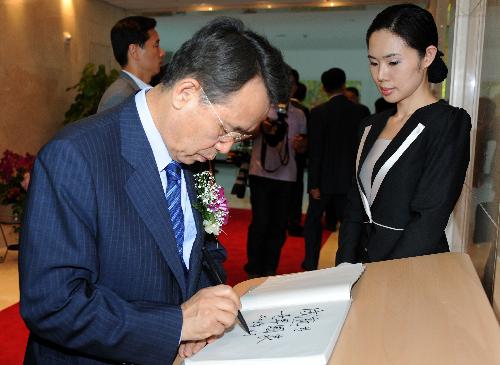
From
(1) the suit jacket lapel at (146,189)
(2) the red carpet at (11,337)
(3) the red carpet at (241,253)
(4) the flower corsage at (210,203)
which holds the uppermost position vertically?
(1) the suit jacket lapel at (146,189)

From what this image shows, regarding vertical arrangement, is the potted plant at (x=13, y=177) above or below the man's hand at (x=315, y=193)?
above

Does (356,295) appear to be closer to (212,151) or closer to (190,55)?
(212,151)

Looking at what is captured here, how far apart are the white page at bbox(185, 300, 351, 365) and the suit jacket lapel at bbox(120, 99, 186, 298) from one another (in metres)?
0.23

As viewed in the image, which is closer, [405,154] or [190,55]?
[190,55]

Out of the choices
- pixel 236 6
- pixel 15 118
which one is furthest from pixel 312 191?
pixel 236 6

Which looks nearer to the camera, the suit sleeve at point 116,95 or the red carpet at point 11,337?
the suit sleeve at point 116,95

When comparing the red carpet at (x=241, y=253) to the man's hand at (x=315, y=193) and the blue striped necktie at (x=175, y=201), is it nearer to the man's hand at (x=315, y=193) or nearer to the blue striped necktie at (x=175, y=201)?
the man's hand at (x=315, y=193)

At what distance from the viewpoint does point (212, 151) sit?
54.1 inches

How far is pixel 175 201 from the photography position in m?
1.42

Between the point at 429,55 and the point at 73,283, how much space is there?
1.47 meters

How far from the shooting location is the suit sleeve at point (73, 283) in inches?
44.0

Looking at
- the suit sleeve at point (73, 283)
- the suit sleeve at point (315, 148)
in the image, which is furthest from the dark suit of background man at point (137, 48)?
the suit sleeve at point (73, 283)

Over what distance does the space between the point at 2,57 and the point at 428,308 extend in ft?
21.1

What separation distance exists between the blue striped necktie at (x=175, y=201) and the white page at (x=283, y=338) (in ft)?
0.82
